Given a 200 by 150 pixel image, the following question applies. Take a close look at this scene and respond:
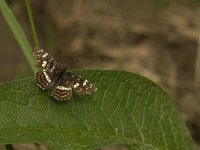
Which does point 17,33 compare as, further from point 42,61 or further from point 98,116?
point 98,116

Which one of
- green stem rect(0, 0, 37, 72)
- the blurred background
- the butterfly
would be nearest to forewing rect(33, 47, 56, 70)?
the butterfly

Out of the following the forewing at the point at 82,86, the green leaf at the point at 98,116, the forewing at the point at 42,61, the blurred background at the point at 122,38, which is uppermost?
the blurred background at the point at 122,38

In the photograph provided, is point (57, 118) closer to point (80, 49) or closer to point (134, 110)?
point (134, 110)

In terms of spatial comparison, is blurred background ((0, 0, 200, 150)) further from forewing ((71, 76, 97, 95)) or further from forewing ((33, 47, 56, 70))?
forewing ((71, 76, 97, 95))

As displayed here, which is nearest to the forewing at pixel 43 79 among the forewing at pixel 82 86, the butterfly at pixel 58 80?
the butterfly at pixel 58 80

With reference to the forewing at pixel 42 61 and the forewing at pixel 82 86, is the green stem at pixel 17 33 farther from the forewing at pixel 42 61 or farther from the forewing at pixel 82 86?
the forewing at pixel 82 86

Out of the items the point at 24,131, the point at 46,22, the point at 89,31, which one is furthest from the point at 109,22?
the point at 24,131
